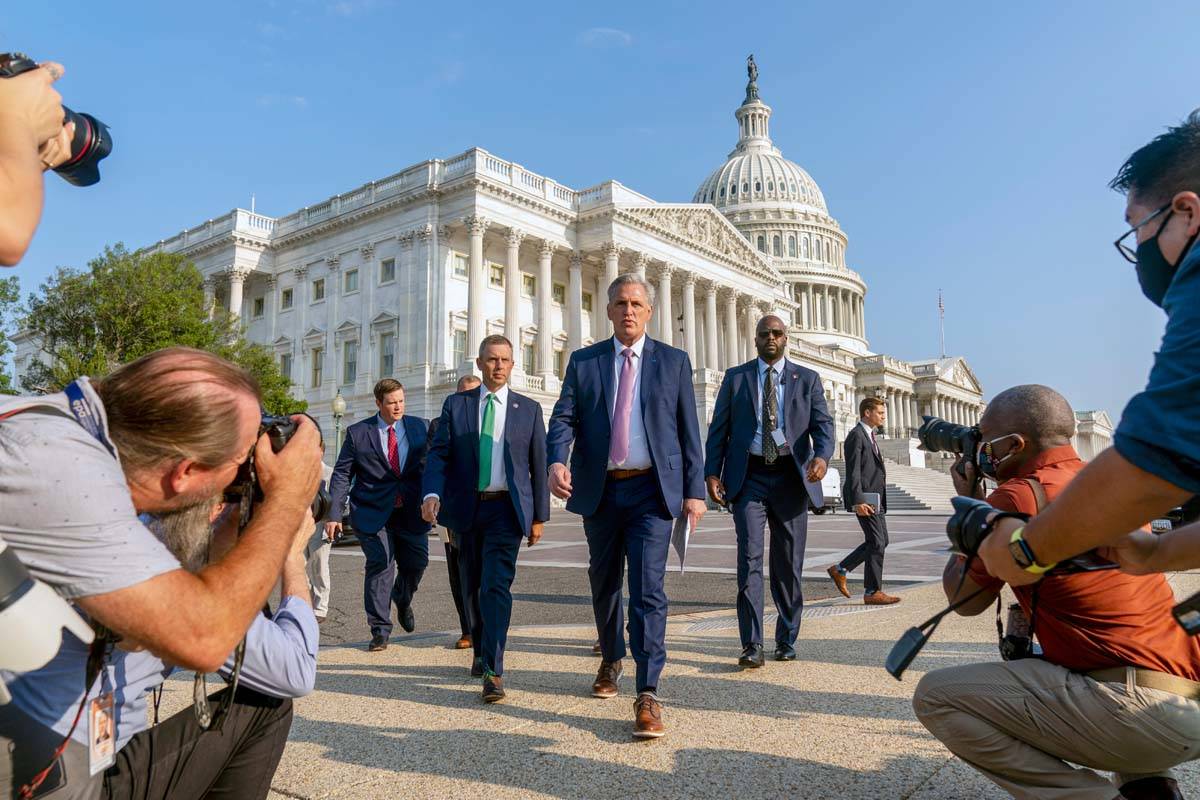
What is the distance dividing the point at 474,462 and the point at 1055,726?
386cm

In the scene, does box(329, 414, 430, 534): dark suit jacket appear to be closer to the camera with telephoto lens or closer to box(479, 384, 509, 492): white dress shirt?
box(479, 384, 509, 492): white dress shirt

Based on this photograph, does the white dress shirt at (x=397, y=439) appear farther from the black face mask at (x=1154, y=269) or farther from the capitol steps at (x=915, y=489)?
the capitol steps at (x=915, y=489)

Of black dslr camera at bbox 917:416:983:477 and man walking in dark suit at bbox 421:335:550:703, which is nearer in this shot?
black dslr camera at bbox 917:416:983:477

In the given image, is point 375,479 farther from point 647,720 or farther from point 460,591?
point 647,720

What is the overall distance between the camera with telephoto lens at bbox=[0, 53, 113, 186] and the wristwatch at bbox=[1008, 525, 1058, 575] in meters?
2.26

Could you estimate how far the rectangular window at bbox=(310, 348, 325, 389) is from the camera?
4709 centimetres

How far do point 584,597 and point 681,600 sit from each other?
1143 millimetres

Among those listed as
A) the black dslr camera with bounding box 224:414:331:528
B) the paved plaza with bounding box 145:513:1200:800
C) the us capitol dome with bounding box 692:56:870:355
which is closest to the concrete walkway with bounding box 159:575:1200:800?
the paved plaza with bounding box 145:513:1200:800

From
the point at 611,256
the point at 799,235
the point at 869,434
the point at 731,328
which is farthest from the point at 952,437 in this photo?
the point at 799,235

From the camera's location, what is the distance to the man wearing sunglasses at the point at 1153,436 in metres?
1.42

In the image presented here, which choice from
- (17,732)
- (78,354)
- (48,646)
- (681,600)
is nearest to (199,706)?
(17,732)

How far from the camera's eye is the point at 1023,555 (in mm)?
1720

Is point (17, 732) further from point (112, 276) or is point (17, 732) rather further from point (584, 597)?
point (112, 276)

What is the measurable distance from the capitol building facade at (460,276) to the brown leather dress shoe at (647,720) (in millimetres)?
36699
